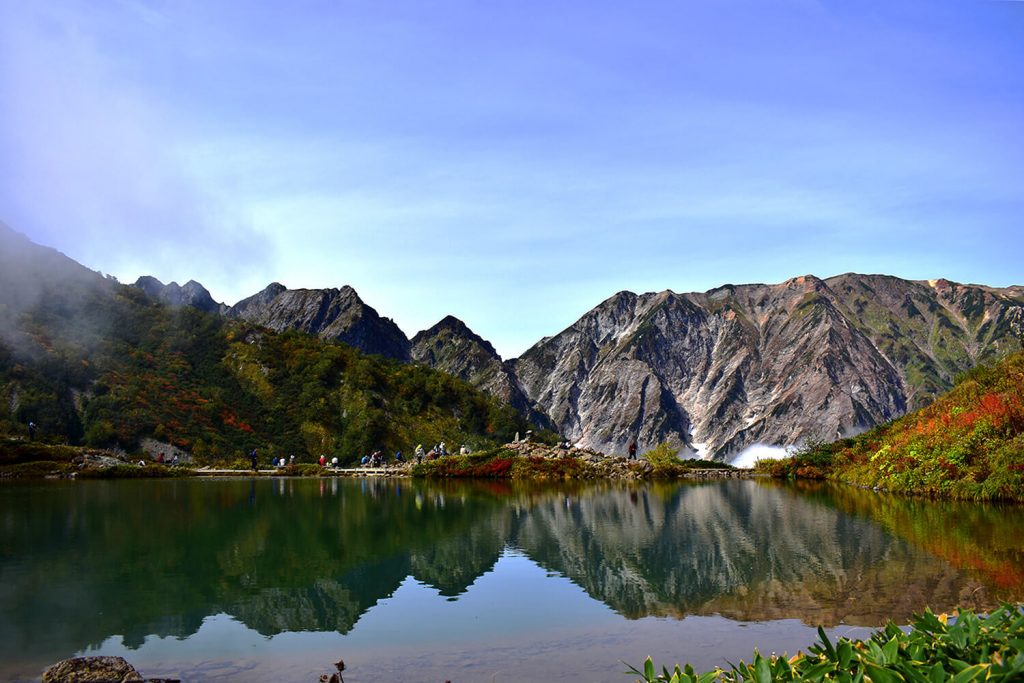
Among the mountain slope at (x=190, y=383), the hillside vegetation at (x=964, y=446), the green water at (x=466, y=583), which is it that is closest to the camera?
the green water at (x=466, y=583)

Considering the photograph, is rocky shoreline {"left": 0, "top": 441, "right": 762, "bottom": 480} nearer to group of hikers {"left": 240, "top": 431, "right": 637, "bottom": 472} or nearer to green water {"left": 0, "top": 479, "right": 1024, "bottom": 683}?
group of hikers {"left": 240, "top": 431, "right": 637, "bottom": 472}

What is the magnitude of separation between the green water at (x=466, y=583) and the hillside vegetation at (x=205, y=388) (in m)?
48.1

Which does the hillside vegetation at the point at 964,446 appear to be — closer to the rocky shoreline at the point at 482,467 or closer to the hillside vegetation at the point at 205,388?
the rocky shoreline at the point at 482,467

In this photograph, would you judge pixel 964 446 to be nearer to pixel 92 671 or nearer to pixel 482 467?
pixel 482 467

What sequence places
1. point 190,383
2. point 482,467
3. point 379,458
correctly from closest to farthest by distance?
point 482,467 < point 379,458 < point 190,383

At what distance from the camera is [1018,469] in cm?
3272

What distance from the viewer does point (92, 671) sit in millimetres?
10938

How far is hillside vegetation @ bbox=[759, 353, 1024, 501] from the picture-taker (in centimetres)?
3369

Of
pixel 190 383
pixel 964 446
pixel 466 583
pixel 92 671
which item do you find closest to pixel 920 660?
pixel 92 671

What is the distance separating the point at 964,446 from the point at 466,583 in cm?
2940

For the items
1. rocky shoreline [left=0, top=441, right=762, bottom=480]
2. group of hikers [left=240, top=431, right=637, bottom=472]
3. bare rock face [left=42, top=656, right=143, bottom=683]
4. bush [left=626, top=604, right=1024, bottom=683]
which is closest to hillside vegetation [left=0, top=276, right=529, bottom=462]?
group of hikers [left=240, top=431, right=637, bottom=472]

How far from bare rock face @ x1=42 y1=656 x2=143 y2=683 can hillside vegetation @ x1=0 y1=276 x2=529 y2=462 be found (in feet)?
233

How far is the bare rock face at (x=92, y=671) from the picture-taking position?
1077 centimetres

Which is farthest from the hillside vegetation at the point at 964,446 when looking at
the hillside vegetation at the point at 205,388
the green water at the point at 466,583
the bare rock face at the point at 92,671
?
the hillside vegetation at the point at 205,388
